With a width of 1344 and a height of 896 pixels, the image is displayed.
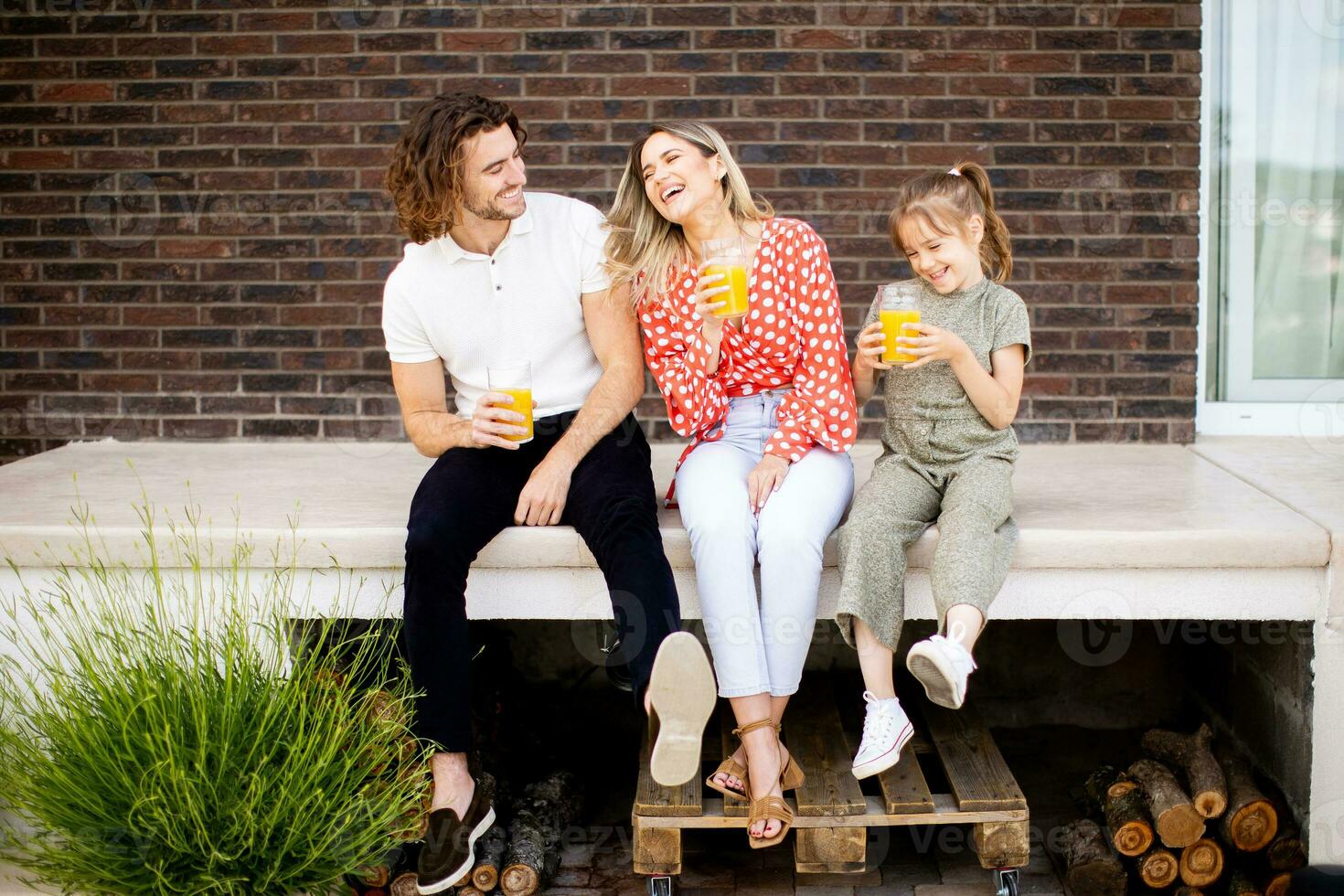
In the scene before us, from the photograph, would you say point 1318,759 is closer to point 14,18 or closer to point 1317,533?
point 1317,533

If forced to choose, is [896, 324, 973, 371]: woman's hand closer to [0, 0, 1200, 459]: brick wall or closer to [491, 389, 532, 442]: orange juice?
[491, 389, 532, 442]: orange juice

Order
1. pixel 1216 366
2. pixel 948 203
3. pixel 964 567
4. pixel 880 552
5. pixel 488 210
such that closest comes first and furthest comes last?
pixel 964 567
pixel 880 552
pixel 948 203
pixel 488 210
pixel 1216 366

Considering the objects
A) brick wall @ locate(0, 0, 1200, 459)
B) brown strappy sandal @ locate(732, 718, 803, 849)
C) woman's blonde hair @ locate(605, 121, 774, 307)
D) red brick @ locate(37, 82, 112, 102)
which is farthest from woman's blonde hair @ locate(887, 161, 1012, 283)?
red brick @ locate(37, 82, 112, 102)

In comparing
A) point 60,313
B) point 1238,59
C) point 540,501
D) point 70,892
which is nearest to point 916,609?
point 540,501

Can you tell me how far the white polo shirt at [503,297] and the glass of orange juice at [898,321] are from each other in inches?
30.9

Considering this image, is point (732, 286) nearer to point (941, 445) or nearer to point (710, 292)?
point (710, 292)

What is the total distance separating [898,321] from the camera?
276 cm

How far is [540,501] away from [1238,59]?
9.53ft

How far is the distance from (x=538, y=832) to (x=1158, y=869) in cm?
155

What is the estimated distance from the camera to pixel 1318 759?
2.98 m

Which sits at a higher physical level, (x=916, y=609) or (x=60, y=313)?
(x=60, y=313)

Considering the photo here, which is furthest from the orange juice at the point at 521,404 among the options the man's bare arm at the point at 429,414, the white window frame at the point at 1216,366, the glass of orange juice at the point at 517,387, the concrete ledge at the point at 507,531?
the white window frame at the point at 1216,366

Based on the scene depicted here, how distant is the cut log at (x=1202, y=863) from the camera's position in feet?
9.99

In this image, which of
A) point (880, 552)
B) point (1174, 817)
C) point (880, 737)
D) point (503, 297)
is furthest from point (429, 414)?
point (1174, 817)
